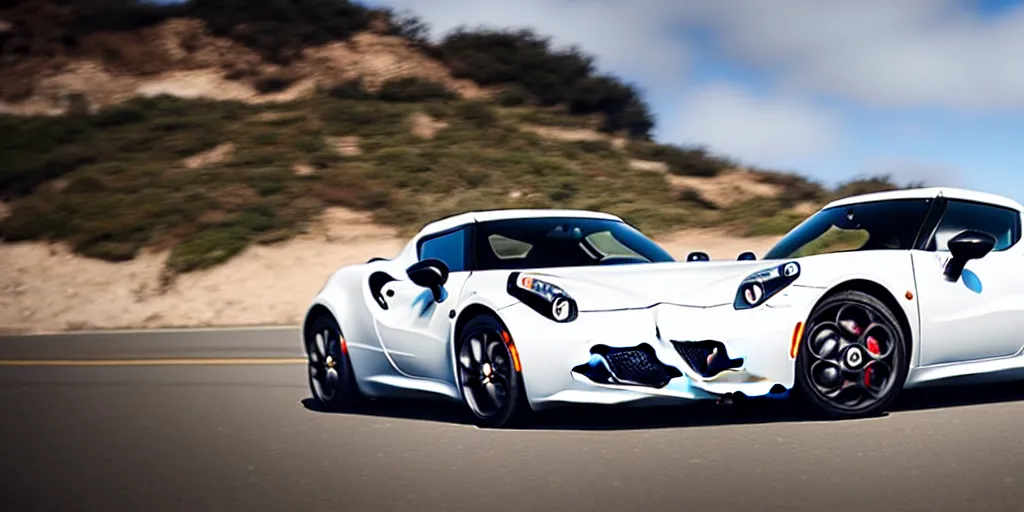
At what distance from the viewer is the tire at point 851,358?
827cm

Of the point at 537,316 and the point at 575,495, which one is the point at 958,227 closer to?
the point at 537,316

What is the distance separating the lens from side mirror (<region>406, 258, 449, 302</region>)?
907 centimetres

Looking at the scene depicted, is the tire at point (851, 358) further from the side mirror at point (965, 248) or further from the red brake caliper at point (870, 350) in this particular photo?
the side mirror at point (965, 248)

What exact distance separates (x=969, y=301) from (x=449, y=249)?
314 centimetres

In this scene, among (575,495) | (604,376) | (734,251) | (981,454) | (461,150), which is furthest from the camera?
(461,150)

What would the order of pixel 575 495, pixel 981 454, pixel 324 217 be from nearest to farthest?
1. pixel 575 495
2. pixel 981 454
3. pixel 324 217

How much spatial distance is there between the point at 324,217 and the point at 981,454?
26.0 meters

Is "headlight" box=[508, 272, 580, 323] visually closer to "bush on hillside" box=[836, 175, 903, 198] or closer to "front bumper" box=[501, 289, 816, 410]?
"front bumper" box=[501, 289, 816, 410]

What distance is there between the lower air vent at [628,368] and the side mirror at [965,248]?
1917 millimetres

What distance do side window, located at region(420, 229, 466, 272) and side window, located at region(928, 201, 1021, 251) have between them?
2871 millimetres

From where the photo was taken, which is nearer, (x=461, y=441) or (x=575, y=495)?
(x=575, y=495)

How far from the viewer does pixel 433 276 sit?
357 inches

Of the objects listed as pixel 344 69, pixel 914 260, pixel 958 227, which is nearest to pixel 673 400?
pixel 914 260

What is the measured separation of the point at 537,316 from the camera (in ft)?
26.8
